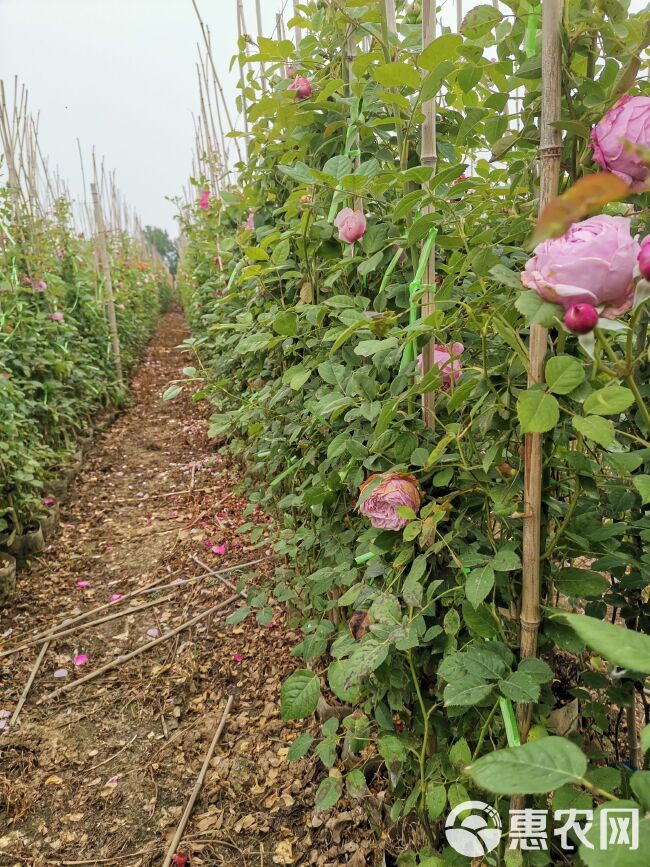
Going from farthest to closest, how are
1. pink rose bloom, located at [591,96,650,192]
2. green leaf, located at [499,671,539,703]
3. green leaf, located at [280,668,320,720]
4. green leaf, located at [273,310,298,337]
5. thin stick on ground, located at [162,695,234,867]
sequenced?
thin stick on ground, located at [162,695,234,867]
green leaf, located at [273,310,298,337]
green leaf, located at [280,668,320,720]
green leaf, located at [499,671,539,703]
pink rose bloom, located at [591,96,650,192]

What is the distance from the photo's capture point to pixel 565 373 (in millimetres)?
496

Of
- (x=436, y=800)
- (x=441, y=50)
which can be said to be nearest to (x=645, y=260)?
(x=441, y=50)

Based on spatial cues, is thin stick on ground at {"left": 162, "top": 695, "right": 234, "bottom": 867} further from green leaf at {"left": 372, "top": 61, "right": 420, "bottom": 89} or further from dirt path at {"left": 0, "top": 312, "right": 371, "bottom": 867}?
green leaf at {"left": 372, "top": 61, "right": 420, "bottom": 89}

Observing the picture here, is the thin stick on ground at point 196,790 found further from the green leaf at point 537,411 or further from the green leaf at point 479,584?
the green leaf at point 537,411

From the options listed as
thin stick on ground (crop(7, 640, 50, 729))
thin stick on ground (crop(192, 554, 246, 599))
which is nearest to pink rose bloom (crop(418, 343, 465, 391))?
thin stick on ground (crop(192, 554, 246, 599))

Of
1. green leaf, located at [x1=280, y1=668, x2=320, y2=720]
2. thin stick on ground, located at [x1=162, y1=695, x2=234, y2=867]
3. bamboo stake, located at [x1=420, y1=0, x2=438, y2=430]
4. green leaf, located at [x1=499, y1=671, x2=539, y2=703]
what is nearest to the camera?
green leaf, located at [x1=499, y1=671, x2=539, y2=703]

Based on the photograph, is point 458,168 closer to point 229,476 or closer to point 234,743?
point 234,743

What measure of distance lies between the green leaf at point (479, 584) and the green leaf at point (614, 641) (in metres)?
0.30

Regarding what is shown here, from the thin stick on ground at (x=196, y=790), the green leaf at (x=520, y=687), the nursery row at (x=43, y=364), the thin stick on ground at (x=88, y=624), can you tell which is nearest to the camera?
the green leaf at (x=520, y=687)

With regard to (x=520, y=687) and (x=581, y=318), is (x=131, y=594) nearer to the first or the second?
(x=520, y=687)

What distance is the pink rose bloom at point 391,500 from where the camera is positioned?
0.73m

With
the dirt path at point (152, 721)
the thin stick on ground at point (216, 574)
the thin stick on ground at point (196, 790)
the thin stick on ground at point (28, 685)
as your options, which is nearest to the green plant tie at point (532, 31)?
the dirt path at point (152, 721)

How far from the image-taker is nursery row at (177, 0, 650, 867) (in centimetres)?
44

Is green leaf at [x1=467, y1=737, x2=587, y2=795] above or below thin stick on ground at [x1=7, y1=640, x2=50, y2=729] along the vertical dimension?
above
